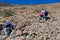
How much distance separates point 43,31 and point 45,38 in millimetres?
925

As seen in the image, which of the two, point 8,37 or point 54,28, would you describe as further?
point 8,37

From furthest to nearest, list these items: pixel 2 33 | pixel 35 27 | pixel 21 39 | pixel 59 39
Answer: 1. pixel 2 33
2. pixel 35 27
3. pixel 21 39
4. pixel 59 39

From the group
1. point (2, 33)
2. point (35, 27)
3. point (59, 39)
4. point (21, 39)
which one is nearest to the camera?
point (59, 39)

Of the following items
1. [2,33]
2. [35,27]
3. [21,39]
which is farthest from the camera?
[2,33]

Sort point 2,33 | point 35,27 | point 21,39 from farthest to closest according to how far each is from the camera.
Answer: point 2,33
point 35,27
point 21,39

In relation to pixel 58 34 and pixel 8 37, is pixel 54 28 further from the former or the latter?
pixel 8 37

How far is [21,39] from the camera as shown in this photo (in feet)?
54.0

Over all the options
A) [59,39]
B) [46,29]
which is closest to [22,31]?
[46,29]

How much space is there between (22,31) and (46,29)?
1.39 metres

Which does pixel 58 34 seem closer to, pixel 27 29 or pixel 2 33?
pixel 27 29

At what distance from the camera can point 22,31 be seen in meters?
17.5

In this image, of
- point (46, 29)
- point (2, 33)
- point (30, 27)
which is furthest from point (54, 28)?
point (2, 33)

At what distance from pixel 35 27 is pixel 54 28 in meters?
1.21

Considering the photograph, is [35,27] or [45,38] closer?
[45,38]
